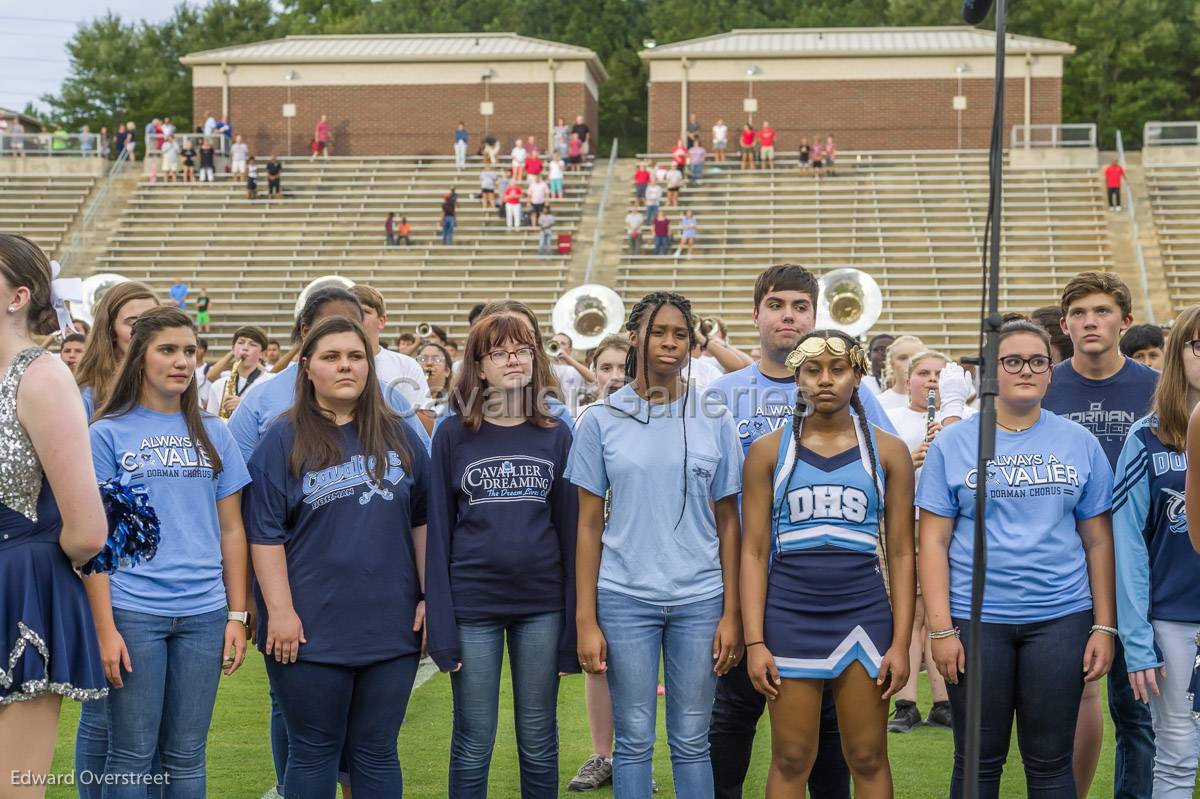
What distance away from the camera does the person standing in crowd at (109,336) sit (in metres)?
4.71

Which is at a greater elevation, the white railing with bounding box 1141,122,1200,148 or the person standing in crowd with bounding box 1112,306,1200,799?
the white railing with bounding box 1141,122,1200,148

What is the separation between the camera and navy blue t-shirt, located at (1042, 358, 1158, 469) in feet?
16.4

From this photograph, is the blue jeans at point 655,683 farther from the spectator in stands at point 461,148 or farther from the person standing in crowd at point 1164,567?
the spectator in stands at point 461,148

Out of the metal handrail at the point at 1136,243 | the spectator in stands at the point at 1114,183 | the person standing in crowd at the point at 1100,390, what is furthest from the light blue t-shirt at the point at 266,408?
the spectator in stands at the point at 1114,183

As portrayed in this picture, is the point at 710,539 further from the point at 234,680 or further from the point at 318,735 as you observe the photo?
the point at 234,680

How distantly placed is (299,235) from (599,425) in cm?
2488

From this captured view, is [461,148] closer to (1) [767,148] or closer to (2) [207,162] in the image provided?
(2) [207,162]

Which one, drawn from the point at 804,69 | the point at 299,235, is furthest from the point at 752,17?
the point at 299,235

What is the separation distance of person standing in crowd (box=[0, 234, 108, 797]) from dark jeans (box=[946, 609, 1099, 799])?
8.66ft

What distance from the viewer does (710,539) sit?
435 centimetres

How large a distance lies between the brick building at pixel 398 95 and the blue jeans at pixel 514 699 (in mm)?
30322

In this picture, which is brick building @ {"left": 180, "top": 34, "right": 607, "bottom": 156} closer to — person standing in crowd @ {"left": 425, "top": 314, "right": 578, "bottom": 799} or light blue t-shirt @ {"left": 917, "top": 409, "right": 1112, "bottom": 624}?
person standing in crowd @ {"left": 425, "top": 314, "right": 578, "bottom": 799}

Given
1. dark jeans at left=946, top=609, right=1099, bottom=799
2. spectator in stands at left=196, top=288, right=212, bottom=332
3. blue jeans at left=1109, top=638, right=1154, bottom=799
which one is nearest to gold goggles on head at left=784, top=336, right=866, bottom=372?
dark jeans at left=946, top=609, right=1099, bottom=799

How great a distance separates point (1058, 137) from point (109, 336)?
26.9 meters
